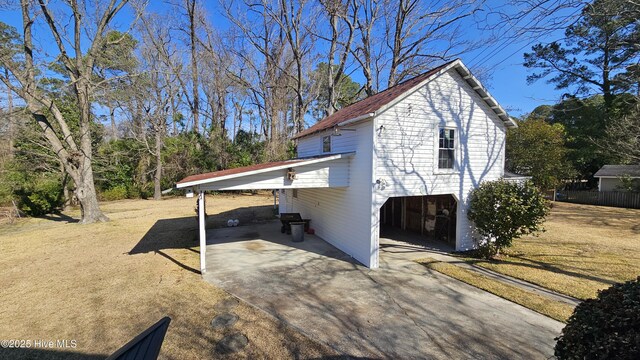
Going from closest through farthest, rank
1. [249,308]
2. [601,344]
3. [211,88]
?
[601,344]
[249,308]
[211,88]

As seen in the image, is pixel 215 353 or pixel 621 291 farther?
pixel 215 353

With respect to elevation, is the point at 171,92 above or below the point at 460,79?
above

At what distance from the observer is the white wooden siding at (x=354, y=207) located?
8031mm

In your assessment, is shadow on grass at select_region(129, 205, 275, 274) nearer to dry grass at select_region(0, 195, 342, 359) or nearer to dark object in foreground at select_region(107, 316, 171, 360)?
dry grass at select_region(0, 195, 342, 359)

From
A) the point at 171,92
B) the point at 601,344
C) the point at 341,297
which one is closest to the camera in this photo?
the point at 601,344

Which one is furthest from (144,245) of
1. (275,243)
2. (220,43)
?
(220,43)

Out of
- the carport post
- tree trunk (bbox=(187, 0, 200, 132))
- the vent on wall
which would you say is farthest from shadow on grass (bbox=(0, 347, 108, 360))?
tree trunk (bbox=(187, 0, 200, 132))

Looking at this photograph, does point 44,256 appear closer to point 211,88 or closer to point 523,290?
point 523,290

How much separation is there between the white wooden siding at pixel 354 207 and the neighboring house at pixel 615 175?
995 inches

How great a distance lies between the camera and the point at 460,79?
912 centimetres

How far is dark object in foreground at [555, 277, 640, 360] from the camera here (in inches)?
91.3

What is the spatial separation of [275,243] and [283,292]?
4.51m

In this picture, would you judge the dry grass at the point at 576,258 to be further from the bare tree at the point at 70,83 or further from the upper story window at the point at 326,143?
the bare tree at the point at 70,83

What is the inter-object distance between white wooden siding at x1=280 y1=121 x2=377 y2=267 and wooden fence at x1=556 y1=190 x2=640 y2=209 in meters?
25.5
